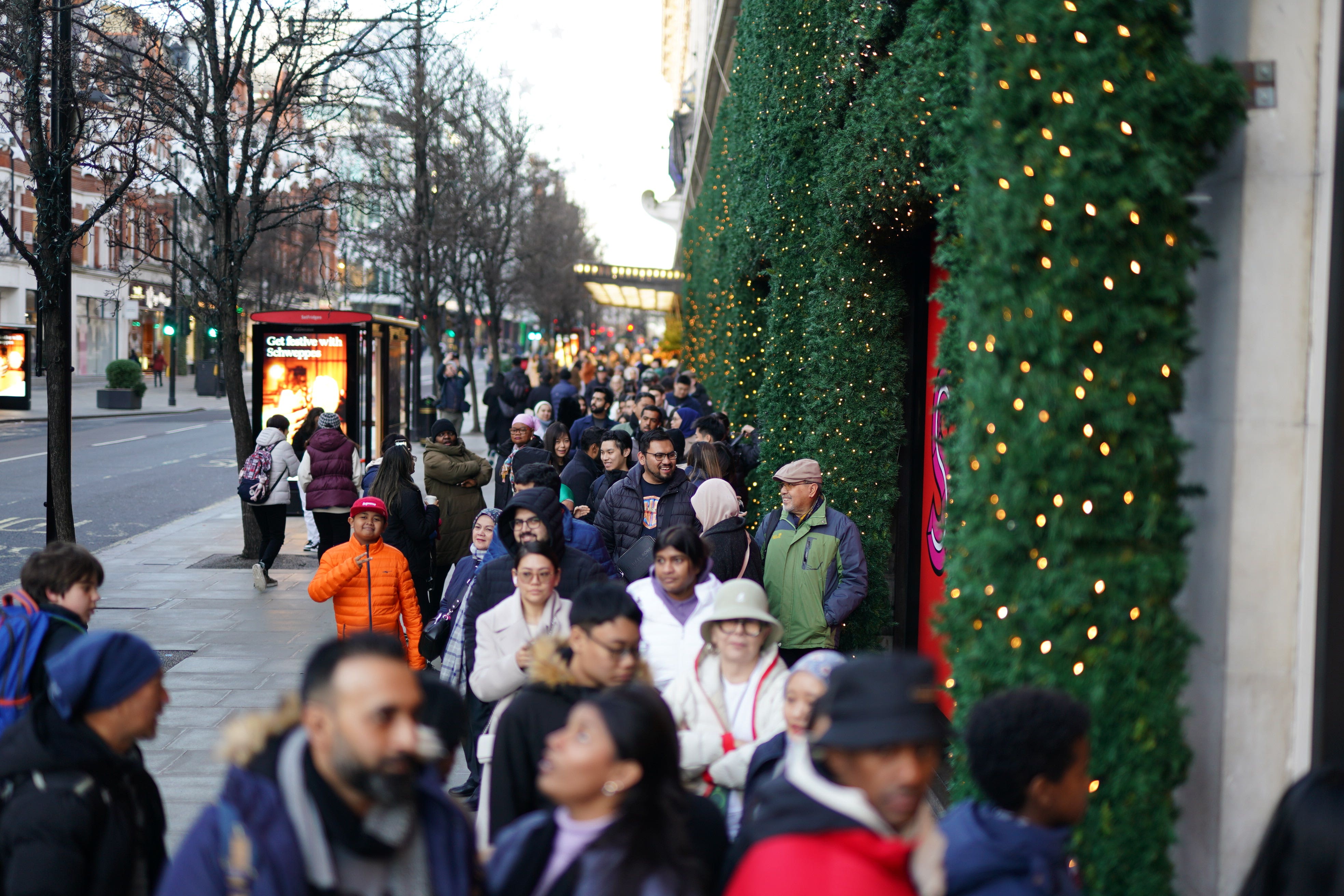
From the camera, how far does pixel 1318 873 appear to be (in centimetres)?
299

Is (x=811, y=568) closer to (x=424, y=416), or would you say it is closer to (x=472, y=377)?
(x=424, y=416)

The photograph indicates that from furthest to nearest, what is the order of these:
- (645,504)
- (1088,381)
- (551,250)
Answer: (551,250) → (645,504) → (1088,381)

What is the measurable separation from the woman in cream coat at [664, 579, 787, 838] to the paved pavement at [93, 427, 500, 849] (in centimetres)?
306

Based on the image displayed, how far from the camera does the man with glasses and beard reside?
8.33ft

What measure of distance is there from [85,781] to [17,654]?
1.31 meters

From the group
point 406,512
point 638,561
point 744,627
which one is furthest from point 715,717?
point 406,512

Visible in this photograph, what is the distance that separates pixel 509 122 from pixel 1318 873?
115 ft

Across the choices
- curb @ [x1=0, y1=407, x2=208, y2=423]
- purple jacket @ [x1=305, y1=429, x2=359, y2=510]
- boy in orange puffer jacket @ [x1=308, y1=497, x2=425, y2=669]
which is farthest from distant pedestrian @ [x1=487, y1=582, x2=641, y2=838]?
curb @ [x1=0, y1=407, x2=208, y2=423]

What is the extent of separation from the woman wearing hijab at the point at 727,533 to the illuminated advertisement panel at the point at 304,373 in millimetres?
11855

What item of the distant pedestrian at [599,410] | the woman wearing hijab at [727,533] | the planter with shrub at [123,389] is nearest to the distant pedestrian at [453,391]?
the distant pedestrian at [599,410]

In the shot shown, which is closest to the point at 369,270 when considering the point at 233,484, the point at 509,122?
the point at 509,122

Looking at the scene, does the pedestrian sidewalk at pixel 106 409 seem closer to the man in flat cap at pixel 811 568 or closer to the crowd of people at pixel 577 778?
the man in flat cap at pixel 811 568

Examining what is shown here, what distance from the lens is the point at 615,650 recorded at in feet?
13.0

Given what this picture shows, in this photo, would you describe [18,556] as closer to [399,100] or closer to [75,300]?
[399,100]
